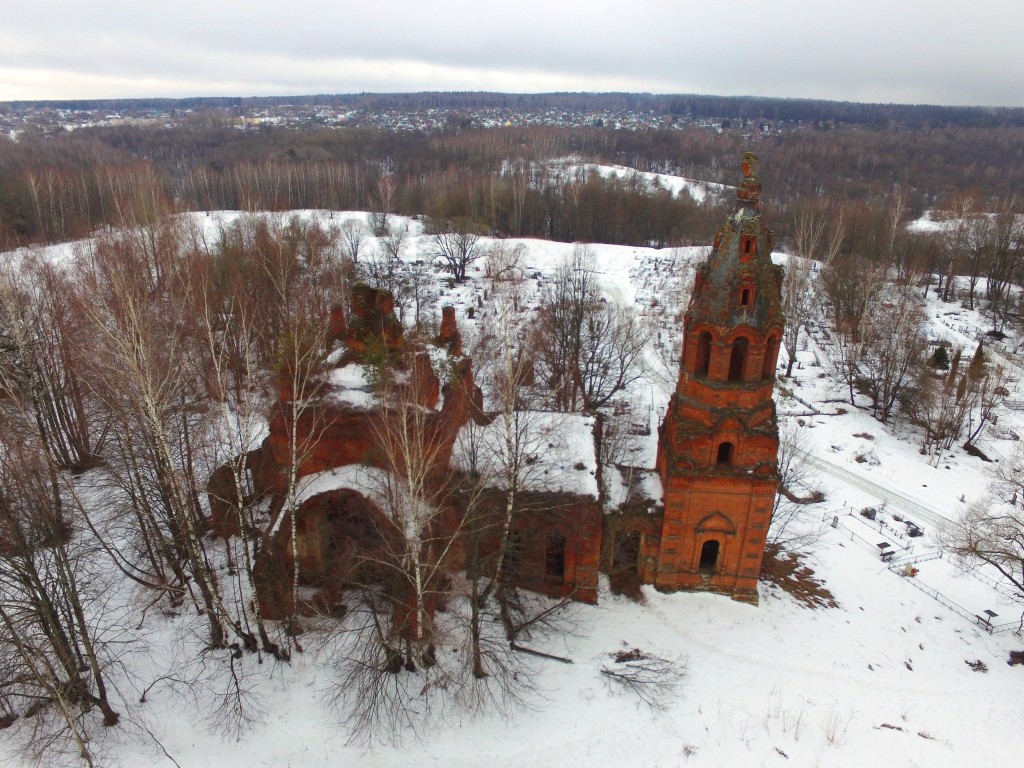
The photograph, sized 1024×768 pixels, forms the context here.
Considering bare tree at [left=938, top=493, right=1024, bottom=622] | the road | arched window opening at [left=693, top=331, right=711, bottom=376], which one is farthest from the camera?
the road

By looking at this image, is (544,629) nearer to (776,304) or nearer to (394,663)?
(394,663)

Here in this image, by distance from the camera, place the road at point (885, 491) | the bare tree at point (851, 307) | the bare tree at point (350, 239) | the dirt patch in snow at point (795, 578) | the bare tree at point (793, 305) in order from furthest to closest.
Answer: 1. the bare tree at point (350, 239)
2. the bare tree at point (793, 305)
3. the bare tree at point (851, 307)
4. the road at point (885, 491)
5. the dirt patch in snow at point (795, 578)

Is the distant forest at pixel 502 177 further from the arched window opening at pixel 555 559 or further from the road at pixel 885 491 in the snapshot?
the road at pixel 885 491

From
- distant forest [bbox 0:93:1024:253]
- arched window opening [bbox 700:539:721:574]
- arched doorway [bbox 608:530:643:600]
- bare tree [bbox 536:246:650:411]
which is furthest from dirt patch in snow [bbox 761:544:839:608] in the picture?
distant forest [bbox 0:93:1024:253]

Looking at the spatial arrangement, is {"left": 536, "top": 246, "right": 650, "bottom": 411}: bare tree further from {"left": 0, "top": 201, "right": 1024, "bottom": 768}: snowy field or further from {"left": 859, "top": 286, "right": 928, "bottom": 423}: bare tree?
{"left": 859, "top": 286, "right": 928, "bottom": 423}: bare tree

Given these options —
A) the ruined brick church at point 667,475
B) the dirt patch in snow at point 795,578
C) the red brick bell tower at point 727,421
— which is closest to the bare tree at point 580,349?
the ruined brick church at point 667,475

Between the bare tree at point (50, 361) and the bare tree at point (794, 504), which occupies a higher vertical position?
the bare tree at point (50, 361)
